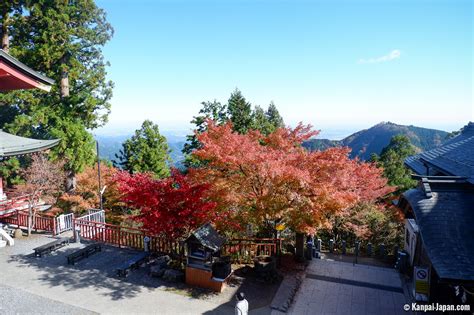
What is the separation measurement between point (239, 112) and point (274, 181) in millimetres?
19287

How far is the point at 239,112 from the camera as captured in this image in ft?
95.7

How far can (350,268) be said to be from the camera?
12945 mm

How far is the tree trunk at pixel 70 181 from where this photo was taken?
21.1 m

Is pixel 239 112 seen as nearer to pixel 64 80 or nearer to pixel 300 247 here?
pixel 64 80

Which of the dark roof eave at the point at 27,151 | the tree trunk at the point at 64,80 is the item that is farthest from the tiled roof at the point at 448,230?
the tree trunk at the point at 64,80

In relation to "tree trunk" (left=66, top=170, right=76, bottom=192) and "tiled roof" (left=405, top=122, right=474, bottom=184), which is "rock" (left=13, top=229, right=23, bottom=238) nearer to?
"tree trunk" (left=66, top=170, right=76, bottom=192)

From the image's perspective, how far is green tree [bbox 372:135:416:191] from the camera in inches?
1046

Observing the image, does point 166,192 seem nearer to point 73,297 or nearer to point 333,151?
point 73,297

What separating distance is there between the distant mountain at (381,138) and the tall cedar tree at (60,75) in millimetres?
93623

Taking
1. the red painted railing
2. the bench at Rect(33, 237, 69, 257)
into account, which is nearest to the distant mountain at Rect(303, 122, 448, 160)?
the red painted railing

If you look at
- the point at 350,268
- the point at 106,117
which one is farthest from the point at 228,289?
the point at 106,117

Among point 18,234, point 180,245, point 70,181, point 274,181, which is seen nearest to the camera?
point 274,181

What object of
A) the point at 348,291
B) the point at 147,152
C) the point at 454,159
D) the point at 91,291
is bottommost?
the point at 348,291

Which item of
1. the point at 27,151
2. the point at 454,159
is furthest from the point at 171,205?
the point at 454,159
